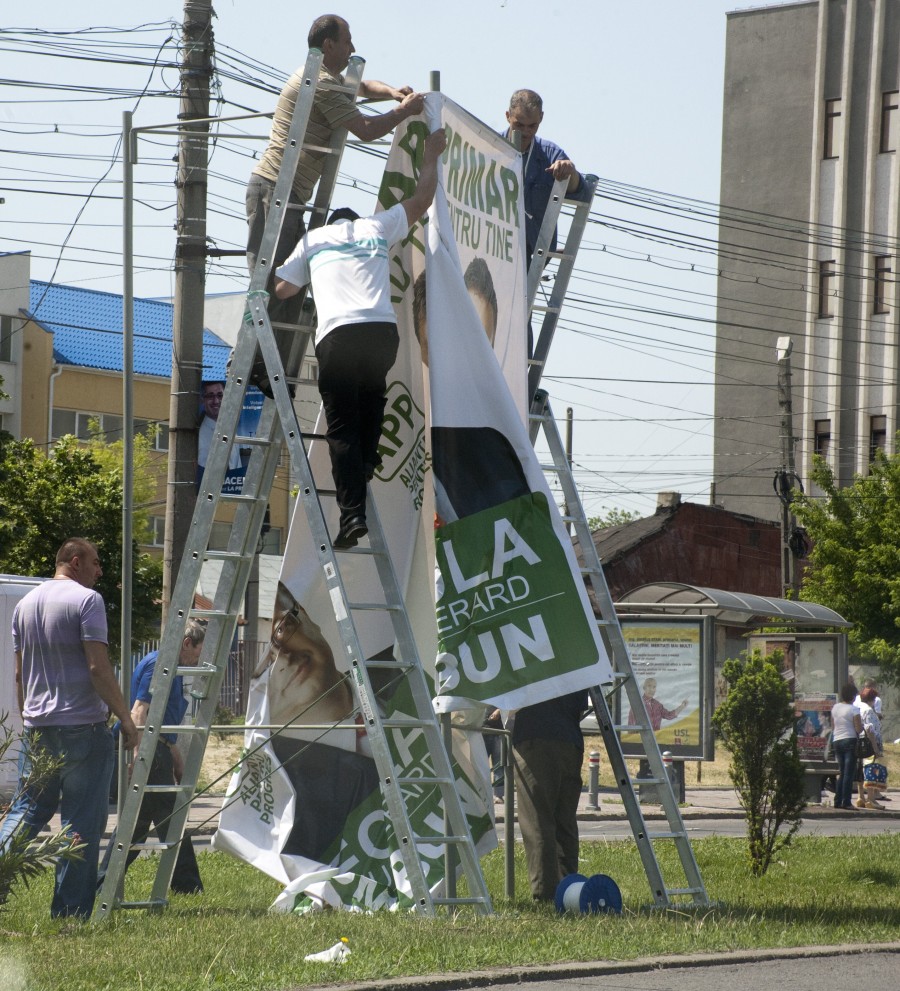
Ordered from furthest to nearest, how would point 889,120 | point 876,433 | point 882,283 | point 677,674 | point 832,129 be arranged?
point 832,129 < point 882,283 < point 876,433 < point 889,120 < point 677,674

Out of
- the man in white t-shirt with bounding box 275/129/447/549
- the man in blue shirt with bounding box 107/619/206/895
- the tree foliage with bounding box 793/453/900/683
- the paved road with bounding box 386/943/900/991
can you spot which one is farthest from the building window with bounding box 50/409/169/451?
the paved road with bounding box 386/943/900/991

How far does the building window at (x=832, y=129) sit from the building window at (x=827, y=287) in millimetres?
3473

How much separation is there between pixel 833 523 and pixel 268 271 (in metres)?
31.3

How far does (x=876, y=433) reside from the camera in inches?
1939

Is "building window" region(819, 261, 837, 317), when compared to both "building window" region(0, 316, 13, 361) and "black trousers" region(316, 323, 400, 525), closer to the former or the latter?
"building window" region(0, 316, 13, 361)

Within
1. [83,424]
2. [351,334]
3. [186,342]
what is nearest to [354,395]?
[351,334]

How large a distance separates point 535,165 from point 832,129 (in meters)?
43.0

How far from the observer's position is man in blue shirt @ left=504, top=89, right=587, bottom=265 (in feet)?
32.2

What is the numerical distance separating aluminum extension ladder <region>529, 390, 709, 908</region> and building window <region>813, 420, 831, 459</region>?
4204 cm

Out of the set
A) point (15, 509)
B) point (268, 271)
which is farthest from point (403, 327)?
point (15, 509)

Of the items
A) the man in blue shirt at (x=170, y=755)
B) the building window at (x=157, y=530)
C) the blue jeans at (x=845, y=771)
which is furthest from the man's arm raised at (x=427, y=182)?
the building window at (x=157, y=530)

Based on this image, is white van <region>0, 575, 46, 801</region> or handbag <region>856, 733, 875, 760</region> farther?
handbag <region>856, 733, 875, 760</region>

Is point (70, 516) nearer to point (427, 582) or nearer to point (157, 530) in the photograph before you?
point (157, 530)

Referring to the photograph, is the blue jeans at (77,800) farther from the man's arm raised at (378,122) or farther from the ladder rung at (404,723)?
the man's arm raised at (378,122)
